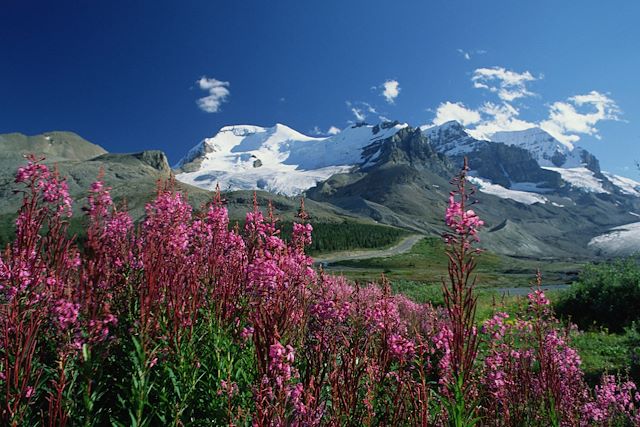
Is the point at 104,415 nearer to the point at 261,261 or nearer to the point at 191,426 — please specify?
the point at 191,426

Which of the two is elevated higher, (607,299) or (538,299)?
(538,299)

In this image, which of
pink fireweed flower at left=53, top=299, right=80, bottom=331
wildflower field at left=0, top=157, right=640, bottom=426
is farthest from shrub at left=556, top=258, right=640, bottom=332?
pink fireweed flower at left=53, top=299, right=80, bottom=331

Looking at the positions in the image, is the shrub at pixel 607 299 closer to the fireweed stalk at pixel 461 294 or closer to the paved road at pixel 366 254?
the fireweed stalk at pixel 461 294

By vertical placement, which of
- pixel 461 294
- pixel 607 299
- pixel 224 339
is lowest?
pixel 607 299

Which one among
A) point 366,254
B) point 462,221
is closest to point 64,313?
point 462,221

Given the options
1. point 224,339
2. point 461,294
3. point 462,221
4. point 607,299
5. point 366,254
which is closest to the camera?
point 461,294

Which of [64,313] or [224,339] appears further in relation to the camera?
[224,339]

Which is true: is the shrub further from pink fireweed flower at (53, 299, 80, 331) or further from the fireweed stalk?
pink fireweed flower at (53, 299, 80, 331)

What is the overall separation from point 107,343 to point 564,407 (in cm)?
555

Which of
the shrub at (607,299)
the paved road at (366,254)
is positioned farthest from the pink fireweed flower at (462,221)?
the paved road at (366,254)

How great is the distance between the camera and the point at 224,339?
15.4ft

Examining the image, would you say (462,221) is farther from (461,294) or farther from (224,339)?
(224,339)

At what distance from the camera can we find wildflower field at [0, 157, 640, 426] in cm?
309

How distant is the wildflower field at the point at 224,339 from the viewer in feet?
10.1
